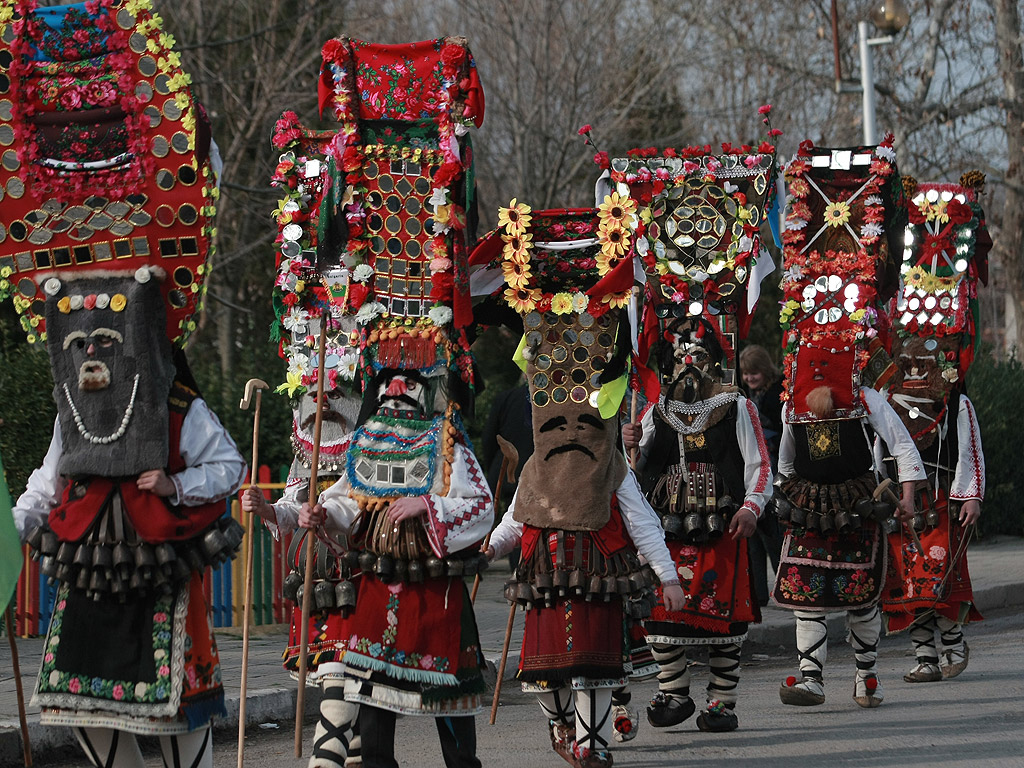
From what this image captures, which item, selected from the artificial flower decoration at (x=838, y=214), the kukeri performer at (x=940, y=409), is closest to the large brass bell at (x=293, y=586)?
the artificial flower decoration at (x=838, y=214)

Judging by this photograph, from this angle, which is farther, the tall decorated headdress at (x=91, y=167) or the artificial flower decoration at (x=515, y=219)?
the artificial flower decoration at (x=515, y=219)

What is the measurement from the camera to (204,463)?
5.30 meters

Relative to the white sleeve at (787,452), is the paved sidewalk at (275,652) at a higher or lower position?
lower

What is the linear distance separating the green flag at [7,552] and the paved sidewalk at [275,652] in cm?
249

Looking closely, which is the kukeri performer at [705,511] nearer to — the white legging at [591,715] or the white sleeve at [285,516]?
the white legging at [591,715]

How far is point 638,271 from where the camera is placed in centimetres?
659

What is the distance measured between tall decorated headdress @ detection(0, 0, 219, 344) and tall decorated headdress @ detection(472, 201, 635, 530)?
1.72 m

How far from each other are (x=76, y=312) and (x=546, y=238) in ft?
7.36

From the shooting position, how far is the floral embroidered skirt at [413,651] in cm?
555

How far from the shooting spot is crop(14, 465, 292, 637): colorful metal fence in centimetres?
1029

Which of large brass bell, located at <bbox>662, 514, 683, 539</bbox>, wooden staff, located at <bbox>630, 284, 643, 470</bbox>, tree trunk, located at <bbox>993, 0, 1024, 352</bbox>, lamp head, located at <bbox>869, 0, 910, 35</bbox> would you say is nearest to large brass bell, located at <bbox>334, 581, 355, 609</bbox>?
wooden staff, located at <bbox>630, 284, 643, 470</bbox>

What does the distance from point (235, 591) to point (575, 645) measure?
201 inches

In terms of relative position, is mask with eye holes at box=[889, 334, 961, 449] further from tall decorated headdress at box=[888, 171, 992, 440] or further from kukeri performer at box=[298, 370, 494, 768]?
kukeri performer at box=[298, 370, 494, 768]

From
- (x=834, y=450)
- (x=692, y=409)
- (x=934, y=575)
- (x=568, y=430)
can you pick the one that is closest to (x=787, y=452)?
(x=834, y=450)
